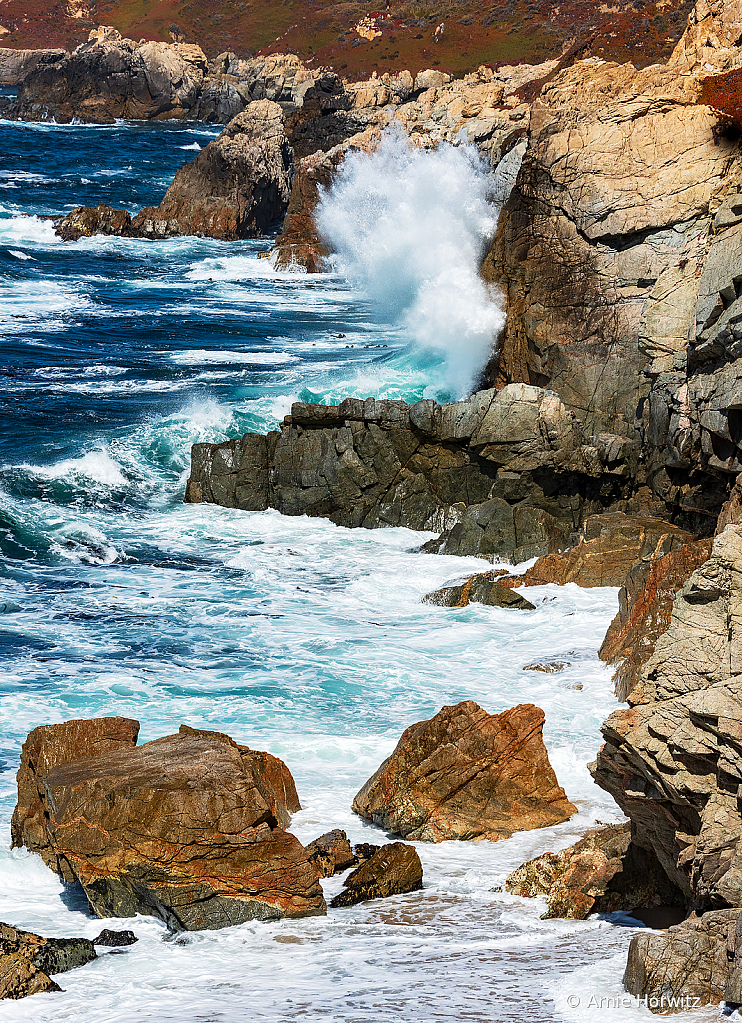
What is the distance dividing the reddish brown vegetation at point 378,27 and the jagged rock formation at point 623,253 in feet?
92.2

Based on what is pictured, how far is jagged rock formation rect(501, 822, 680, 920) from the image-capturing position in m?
8.52

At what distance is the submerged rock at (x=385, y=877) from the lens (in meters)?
9.12

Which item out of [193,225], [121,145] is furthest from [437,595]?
[121,145]

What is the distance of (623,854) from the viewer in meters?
8.93

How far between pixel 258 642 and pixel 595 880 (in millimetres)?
8682

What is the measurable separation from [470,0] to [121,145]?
47.4 metres

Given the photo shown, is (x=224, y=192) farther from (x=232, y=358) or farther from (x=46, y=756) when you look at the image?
(x=46, y=756)

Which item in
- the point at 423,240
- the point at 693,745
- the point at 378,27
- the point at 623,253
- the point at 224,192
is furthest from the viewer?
the point at 378,27

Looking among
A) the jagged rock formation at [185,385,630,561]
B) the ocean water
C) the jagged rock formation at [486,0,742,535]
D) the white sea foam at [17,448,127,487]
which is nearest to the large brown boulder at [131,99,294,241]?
the ocean water

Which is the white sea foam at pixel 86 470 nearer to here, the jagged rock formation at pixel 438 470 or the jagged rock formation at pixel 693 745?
Result: the jagged rock formation at pixel 438 470

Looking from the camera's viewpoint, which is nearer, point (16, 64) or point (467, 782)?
point (467, 782)

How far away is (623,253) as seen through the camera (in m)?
21.8

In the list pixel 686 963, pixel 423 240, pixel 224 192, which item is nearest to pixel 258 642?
pixel 686 963

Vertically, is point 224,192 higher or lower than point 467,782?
higher
